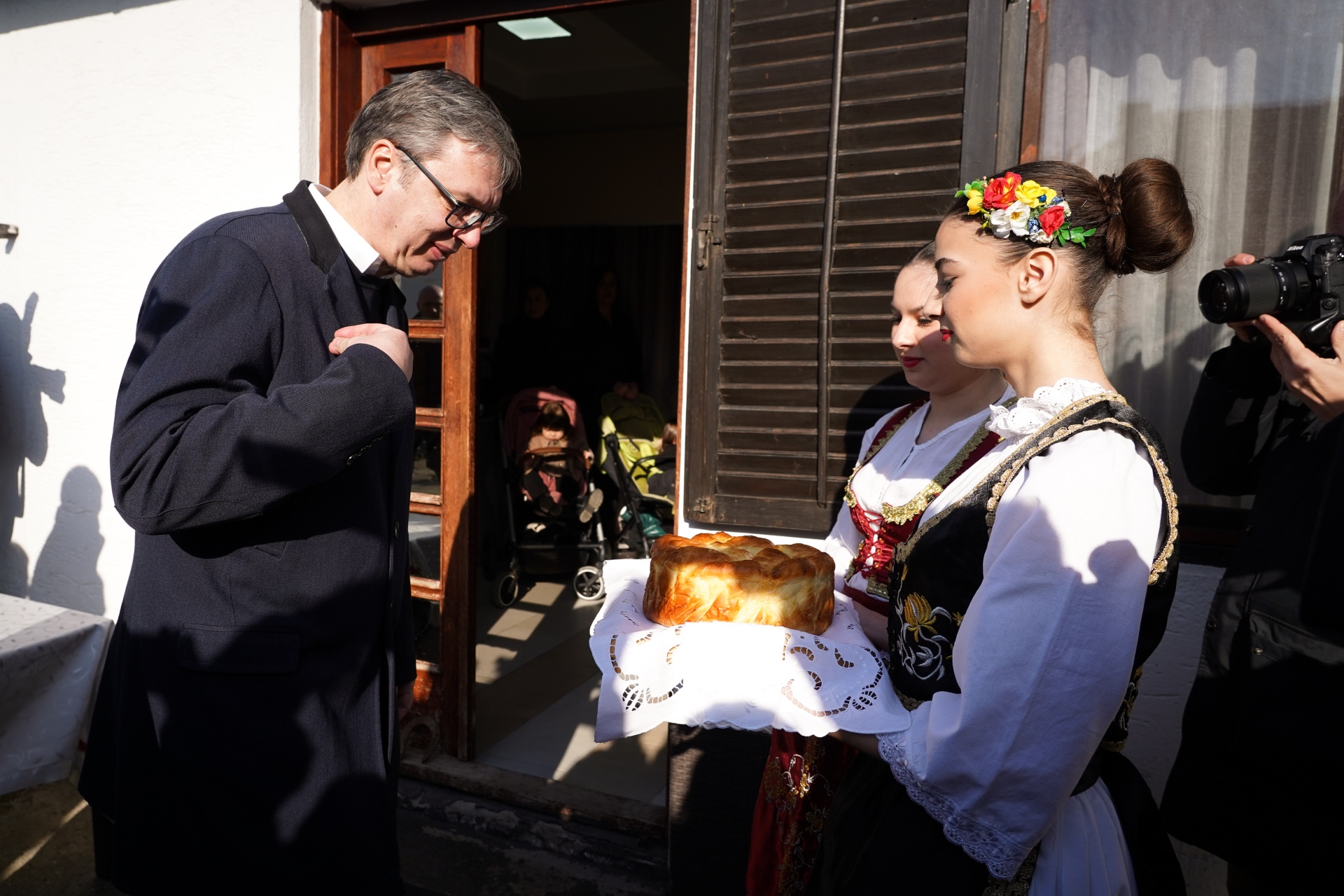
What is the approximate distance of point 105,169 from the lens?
3102 millimetres

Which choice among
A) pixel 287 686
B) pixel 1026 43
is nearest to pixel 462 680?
pixel 287 686

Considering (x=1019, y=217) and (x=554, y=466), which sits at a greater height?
(x=1019, y=217)

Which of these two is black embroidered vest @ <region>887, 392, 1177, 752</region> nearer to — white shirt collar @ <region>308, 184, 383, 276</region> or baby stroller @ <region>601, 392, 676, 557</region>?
white shirt collar @ <region>308, 184, 383, 276</region>

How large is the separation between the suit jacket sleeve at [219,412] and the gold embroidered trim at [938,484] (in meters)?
1.00

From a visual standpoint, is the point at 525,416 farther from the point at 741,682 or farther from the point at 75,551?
the point at 741,682

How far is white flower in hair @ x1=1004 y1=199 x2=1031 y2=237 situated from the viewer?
1.23m

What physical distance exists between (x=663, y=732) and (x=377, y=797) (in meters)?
2.20

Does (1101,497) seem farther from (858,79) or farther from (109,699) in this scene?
(109,699)

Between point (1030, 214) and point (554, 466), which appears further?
point (554, 466)

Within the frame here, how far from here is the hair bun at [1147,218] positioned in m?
1.24

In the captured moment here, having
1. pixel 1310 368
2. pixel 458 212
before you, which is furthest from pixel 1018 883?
pixel 458 212

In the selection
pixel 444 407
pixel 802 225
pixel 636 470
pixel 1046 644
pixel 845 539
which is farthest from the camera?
pixel 636 470

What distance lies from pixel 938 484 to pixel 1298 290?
0.70 meters

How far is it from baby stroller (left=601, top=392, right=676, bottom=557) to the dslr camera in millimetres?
4095
